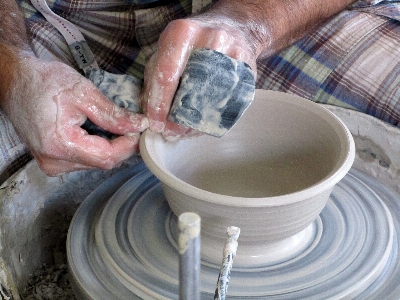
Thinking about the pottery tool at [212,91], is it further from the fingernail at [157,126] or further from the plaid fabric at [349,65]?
the plaid fabric at [349,65]

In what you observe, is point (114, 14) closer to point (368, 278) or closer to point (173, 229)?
point (173, 229)

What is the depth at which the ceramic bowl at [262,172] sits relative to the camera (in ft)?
2.97

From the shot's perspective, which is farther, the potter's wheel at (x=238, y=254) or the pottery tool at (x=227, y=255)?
the potter's wheel at (x=238, y=254)

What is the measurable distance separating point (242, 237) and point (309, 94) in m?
0.77

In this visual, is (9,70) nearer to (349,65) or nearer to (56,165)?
(56,165)

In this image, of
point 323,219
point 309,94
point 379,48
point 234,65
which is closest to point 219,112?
point 234,65

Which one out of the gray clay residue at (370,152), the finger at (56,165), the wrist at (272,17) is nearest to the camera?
the finger at (56,165)

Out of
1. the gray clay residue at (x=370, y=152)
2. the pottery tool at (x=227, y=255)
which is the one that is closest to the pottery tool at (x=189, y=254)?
the pottery tool at (x=227, y=255)

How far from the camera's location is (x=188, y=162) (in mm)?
1178

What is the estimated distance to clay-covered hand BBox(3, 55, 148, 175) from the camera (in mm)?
1021

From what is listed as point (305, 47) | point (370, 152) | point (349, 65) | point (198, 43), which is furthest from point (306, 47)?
point (198, 43)

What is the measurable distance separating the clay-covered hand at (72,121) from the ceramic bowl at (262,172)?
62mm

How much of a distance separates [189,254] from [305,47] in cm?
115

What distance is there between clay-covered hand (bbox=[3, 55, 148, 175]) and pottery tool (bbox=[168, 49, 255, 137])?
0.36ft
